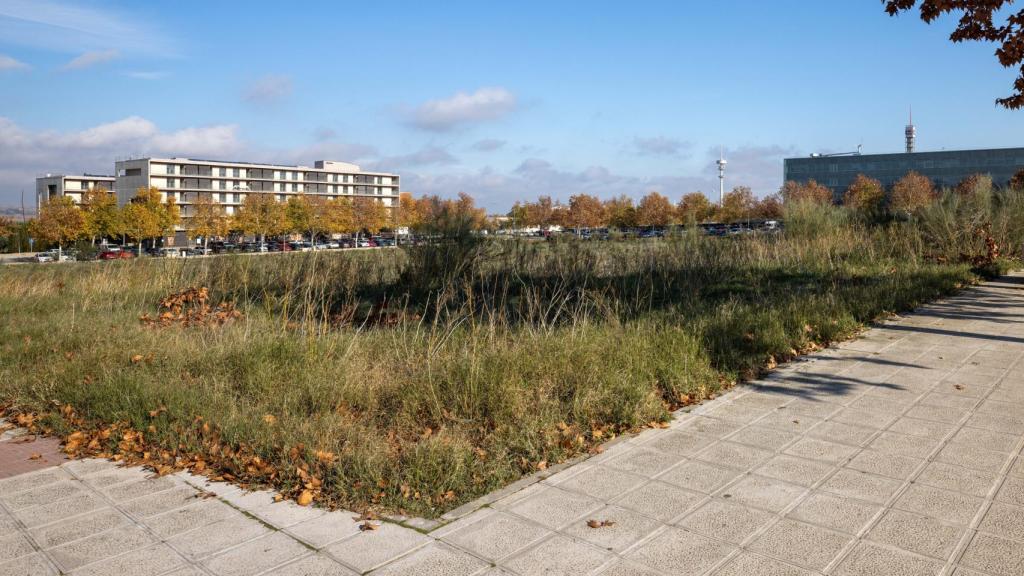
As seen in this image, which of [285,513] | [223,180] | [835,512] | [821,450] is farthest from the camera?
[223,180]

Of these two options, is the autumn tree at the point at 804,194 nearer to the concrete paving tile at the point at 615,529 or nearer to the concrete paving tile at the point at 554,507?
the concrete paving tile at the point at 554,507

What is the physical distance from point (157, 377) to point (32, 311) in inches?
251

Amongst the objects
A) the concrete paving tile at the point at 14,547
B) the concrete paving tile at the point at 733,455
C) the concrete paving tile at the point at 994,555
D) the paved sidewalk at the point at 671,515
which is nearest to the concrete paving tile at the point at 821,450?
the paved sidewalk at the point at 671,515

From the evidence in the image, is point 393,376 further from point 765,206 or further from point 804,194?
point 765,206

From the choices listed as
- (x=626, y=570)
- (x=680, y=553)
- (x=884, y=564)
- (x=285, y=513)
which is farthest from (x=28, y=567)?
(x=884, y=564)

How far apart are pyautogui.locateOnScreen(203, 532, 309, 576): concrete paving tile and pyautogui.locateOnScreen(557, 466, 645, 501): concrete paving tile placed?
148 cm

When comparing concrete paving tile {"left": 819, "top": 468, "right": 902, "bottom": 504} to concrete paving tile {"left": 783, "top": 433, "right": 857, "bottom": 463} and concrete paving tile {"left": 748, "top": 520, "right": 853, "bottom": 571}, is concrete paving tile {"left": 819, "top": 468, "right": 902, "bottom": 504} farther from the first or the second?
concrete paving tile {"left": 748, "top": 520, "right": 853, "bottom": 571}

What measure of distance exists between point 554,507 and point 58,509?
272 cm

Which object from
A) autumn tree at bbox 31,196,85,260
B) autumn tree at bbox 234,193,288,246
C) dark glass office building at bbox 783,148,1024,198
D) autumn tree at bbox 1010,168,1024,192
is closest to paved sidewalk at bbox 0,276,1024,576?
autumn tree at bbox 1010,168,1024,192

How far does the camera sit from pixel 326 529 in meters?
3.47

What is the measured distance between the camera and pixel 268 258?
15.1 metres

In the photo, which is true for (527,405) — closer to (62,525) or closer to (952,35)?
(62,525)

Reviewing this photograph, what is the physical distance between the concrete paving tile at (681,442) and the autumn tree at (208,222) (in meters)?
74.1

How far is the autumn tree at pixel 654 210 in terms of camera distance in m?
77.1
